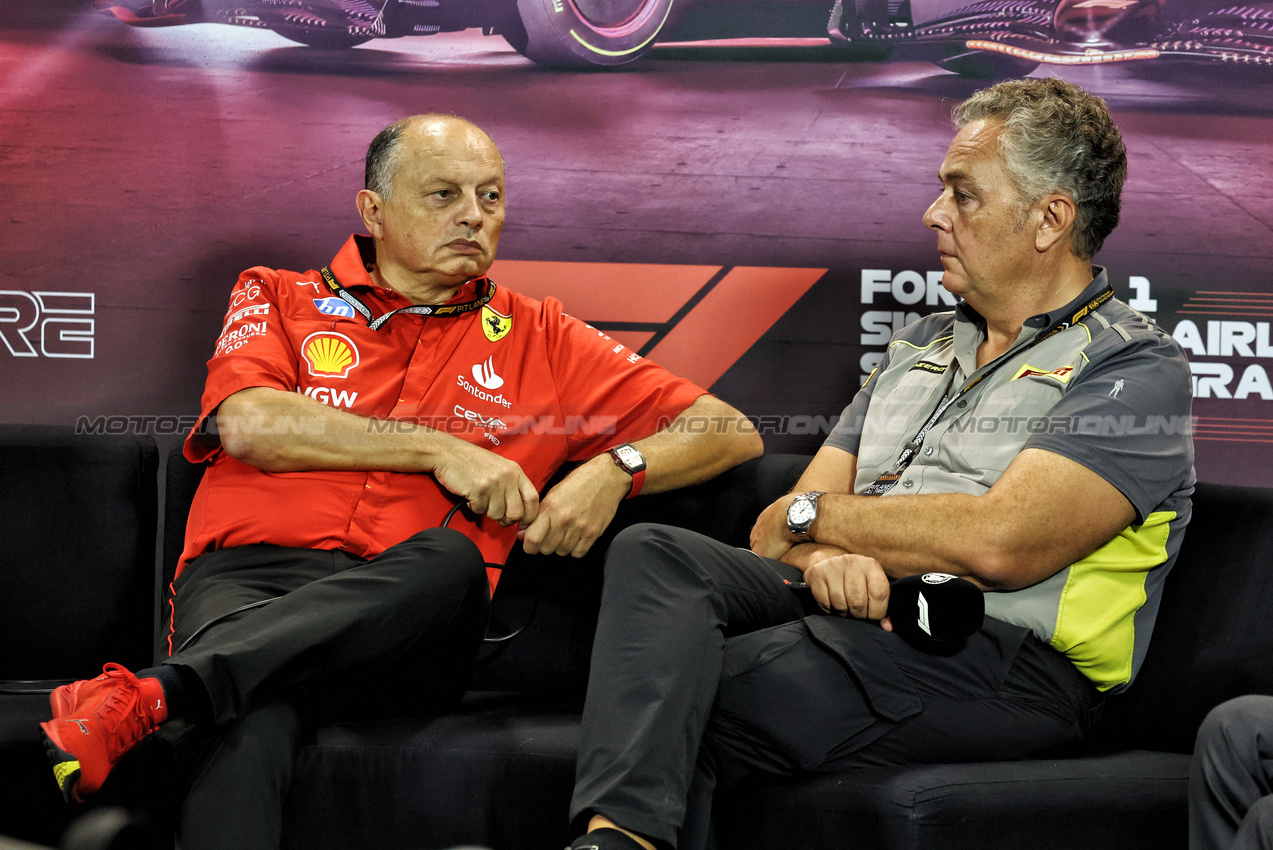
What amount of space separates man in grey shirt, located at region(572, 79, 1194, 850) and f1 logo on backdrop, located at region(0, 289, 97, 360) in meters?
1.84

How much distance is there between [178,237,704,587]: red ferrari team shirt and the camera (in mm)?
2092

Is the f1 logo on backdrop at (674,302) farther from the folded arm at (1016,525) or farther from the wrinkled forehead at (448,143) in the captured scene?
the folded arm at (1016,525)

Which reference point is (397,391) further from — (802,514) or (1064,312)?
(1064,312)

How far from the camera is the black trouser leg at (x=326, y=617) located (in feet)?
5.10

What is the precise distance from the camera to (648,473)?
7.07 ft

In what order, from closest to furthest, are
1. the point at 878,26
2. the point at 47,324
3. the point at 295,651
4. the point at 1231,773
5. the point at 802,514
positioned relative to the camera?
the point at 1231,773 → the point at 295,651 → the point at 802,514 → the point at 47,324 → the point at 878,26

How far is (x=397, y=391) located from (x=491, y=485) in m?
0.40

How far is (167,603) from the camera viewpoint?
212cm

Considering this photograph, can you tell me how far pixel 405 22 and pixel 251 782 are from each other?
2115 mm

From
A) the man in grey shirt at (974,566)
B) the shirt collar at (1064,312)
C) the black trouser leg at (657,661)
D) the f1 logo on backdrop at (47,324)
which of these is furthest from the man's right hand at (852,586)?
the f1 logo on backdrop at (47,324)

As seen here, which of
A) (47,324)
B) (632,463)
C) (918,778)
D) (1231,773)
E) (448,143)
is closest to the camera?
(1231,773)

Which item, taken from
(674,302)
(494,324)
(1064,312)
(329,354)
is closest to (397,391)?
(329,354)

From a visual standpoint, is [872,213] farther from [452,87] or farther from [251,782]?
[251,782]

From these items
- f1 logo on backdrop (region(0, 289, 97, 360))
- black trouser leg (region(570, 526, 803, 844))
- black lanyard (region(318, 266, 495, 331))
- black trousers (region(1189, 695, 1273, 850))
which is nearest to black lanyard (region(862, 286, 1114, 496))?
black trouser leg (region(570, 526, 803, 844))
